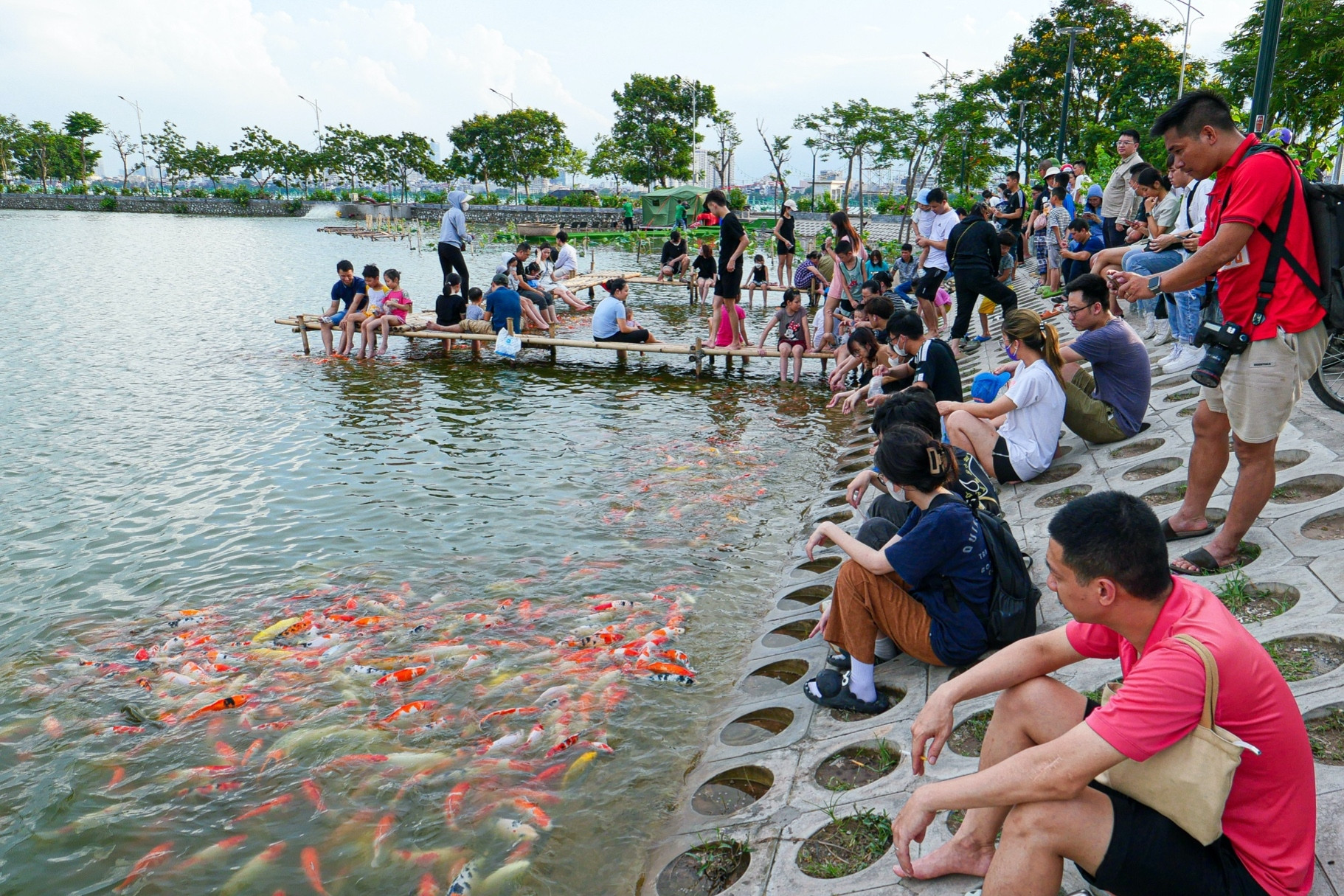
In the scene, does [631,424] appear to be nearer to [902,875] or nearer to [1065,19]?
[902,875]

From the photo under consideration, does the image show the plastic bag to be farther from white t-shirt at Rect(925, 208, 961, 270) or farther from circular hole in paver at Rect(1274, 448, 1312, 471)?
circular hole in paver at Rect(1274, 448, 1312, 471)

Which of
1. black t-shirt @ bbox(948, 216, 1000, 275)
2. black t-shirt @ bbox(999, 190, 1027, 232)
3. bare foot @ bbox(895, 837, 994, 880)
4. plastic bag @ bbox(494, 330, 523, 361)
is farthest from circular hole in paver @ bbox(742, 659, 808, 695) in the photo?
black t-shirt @ bbox(999, 190, 1027, 232)

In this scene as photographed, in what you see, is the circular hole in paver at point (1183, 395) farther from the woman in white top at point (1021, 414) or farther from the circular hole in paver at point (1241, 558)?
the circular hole in paver at point (1241, 558)

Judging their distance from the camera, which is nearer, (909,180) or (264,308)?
(264,308)

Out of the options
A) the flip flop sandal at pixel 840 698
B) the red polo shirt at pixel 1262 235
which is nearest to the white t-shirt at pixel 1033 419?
the red polo shirt at pixel 1262 235

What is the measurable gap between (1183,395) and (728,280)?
8525 millimetres

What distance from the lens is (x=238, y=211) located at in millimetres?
87062

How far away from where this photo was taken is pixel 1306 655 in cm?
388

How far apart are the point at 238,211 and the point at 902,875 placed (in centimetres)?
9865

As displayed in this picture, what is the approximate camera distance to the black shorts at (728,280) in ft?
49.8

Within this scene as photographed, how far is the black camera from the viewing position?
172 inches

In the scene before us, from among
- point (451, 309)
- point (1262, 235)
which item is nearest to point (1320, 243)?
point (1262, 235)

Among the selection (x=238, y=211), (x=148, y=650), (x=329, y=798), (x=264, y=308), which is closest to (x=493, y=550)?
→ (x=148, y=650)

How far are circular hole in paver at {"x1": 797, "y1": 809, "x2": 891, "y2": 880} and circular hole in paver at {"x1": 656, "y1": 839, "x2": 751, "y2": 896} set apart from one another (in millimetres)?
316
